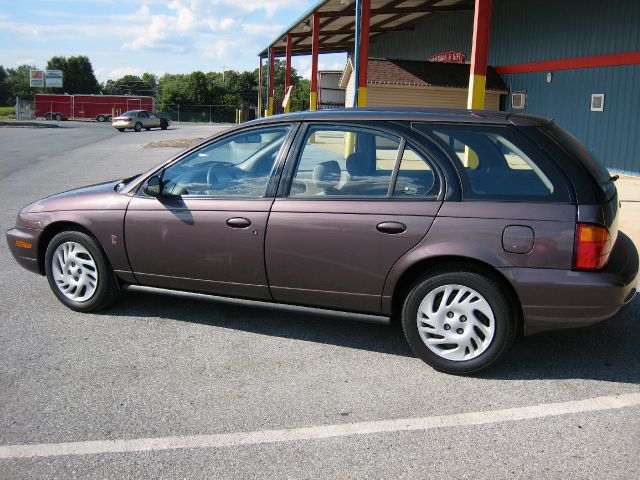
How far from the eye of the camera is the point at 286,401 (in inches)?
148

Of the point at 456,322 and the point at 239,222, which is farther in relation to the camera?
the point at 239,222

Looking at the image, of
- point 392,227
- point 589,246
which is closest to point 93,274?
point 392,227

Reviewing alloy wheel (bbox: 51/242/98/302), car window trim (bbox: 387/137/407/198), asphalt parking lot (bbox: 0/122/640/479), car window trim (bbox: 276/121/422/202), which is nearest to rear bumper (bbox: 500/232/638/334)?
asphalt parking lot (bbox: 0/122/640/479)

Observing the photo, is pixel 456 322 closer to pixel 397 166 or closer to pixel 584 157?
pixel 397 166

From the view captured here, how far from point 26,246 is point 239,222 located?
2.05 m

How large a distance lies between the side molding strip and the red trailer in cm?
6546

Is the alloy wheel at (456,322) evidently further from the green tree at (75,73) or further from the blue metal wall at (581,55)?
the green tree at (75,73)

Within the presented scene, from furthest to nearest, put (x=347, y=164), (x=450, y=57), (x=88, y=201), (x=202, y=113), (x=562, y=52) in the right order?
(x=202, y=113)
(x=450, y=57)
(x=562, y=52)
(x=88, y=201)
(x=347, y=164)

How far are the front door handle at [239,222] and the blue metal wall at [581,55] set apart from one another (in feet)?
50.6

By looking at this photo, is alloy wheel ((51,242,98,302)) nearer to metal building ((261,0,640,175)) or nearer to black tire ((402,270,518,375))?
black tire ((402,270,518,375))

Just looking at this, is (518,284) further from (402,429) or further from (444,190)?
(402,429)

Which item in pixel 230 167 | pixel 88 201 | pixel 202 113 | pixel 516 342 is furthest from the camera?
pixel 202 113

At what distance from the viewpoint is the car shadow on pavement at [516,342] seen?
423 centimetres

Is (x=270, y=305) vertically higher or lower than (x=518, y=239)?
lower
